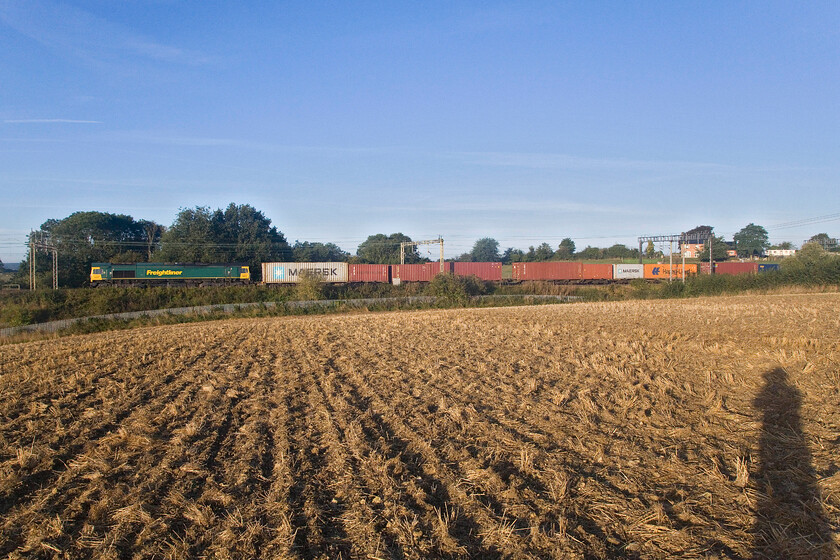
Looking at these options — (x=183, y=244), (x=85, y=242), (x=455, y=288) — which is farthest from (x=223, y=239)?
(x=455, y=288)

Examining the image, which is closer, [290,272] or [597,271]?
[290,272]

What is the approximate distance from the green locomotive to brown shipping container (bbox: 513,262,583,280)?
3161cm

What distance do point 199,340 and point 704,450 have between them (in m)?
14.5

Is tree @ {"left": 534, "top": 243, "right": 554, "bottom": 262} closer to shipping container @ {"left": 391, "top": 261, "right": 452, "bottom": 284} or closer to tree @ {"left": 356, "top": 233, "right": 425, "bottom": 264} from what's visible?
tree @ {"left": 356, "top": 233, "right": 425, "bottom": 264}

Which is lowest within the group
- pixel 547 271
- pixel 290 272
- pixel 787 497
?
pixel 787 497

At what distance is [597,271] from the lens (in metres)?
62.1

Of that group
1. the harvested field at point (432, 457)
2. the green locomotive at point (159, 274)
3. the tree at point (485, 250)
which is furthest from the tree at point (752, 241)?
the harvested field at point (432, 457)

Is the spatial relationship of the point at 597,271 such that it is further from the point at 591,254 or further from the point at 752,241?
the point at 752,241

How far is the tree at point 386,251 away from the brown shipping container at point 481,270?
98.8 ft

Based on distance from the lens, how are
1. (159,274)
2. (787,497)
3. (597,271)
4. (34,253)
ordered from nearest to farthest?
(787,497) < (34,253) < (159,274) < (597,271)

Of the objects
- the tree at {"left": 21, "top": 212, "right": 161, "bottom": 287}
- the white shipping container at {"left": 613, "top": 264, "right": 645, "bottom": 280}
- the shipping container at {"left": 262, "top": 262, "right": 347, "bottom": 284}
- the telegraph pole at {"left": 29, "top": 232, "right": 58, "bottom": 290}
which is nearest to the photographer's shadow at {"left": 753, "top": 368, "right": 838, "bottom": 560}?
the shipping container at {"left": 262, "top": 262, "right": 347, "bottom": 284}

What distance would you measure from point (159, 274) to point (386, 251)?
172 feet

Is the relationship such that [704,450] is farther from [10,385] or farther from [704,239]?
[704,239]

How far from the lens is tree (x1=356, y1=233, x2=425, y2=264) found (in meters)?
94.4
